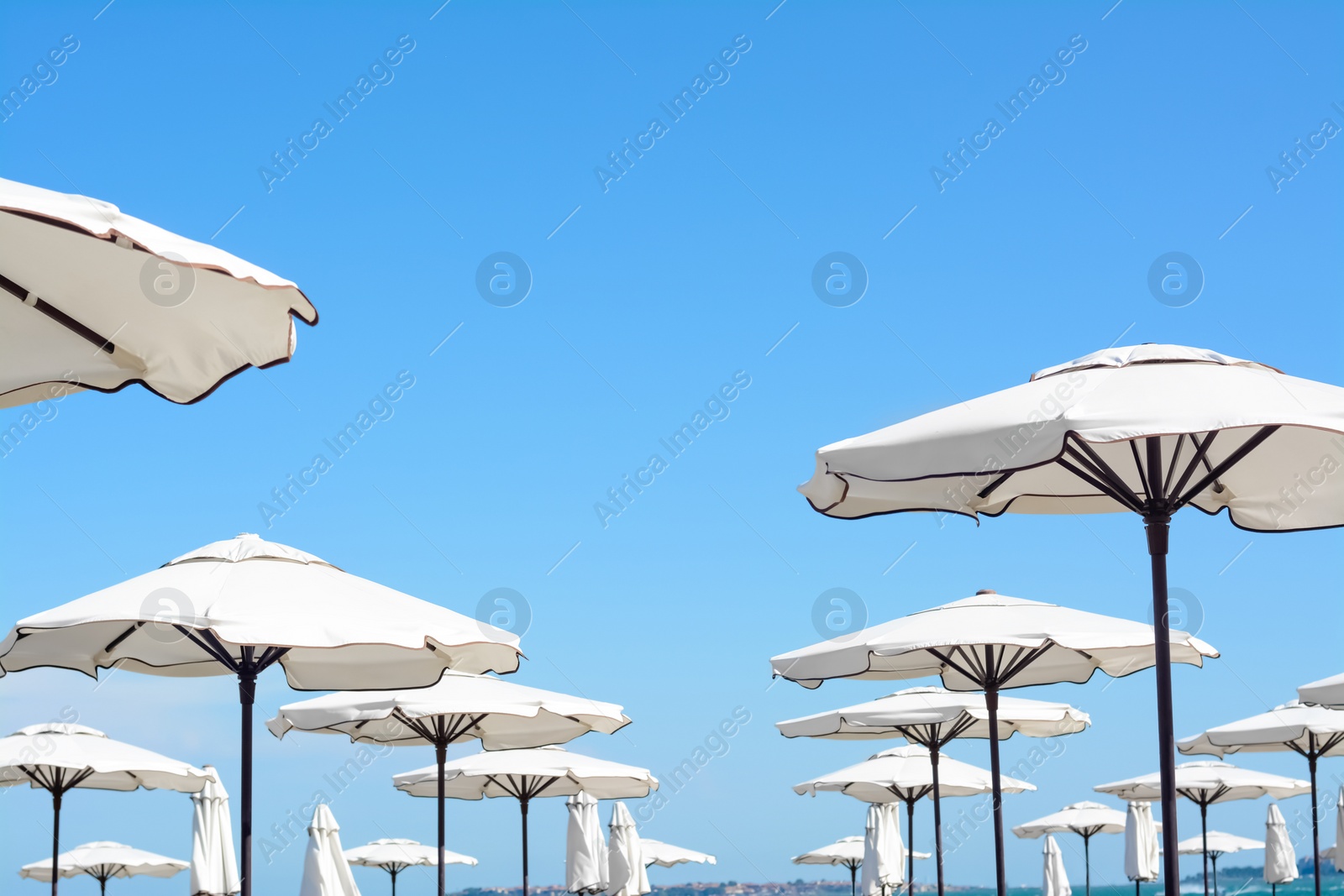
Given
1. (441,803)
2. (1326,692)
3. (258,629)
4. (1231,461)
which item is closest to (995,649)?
(1326,692)

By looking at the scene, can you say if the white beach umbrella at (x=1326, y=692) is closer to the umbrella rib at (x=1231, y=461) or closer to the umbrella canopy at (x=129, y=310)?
the umbrella rib at (x=1231, y=461)

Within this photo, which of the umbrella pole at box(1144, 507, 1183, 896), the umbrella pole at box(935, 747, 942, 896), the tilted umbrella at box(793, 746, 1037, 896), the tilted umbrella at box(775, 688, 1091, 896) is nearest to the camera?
the umbrella pole at box(1144, 507, 1183, 896)

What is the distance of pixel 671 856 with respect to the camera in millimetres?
24859

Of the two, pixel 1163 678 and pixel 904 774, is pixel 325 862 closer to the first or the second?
pixel 904 774

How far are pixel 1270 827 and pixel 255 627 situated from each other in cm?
1938

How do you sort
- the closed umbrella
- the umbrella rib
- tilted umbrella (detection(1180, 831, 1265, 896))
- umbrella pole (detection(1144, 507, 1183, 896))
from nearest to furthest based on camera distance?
umbrella pole (detection(1144, 507, 1183, 896)), the umbrella rib, the closed umbrella, tilted umbrella (detection(1180, 831, 1265, 896))

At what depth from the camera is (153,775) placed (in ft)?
40.7

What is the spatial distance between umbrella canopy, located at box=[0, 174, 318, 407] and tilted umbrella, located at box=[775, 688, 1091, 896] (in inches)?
293

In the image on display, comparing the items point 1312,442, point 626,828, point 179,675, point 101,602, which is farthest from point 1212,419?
point 626,828

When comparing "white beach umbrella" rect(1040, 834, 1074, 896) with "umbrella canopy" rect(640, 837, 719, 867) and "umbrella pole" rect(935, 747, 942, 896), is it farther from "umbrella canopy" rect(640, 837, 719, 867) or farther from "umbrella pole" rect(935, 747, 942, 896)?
"umbrella pole" rect(935, 747, 942, 896)

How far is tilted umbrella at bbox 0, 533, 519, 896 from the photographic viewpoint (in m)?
5.67

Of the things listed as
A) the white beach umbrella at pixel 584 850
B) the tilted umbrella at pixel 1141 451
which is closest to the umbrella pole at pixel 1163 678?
the tilted umbrella at pixel 1141 451

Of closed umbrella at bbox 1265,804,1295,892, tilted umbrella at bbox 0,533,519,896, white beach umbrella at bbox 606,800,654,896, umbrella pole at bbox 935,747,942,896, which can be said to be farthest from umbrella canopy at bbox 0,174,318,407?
closed umbrella at bbox 1265,804,1295,892

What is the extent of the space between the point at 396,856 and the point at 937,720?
1729cm
